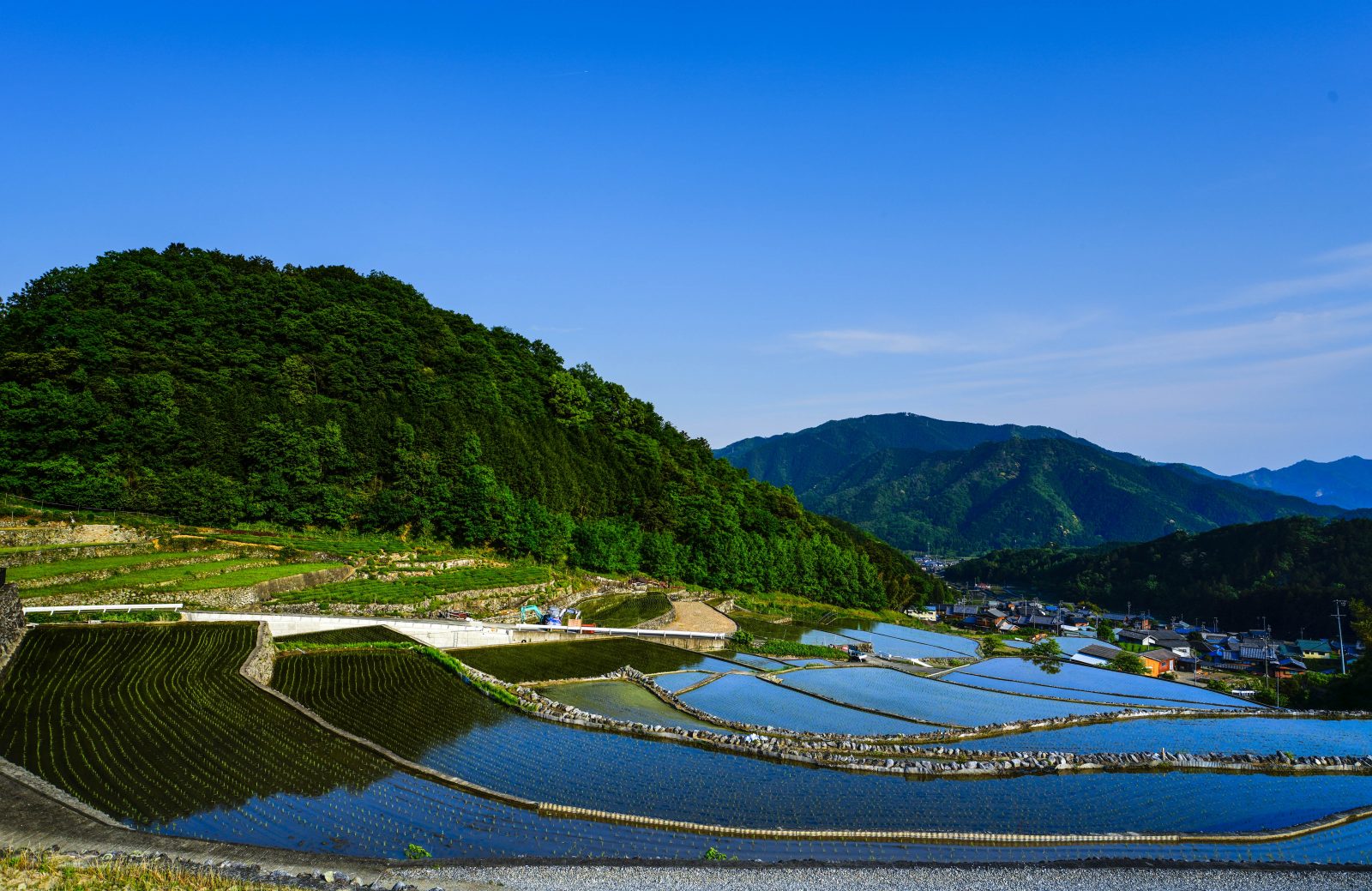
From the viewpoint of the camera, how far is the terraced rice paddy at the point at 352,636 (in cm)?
2452

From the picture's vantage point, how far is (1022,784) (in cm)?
1642

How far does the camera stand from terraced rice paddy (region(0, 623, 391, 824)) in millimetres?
12141

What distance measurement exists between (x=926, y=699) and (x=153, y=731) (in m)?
23.3

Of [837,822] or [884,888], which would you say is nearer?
[884,888]

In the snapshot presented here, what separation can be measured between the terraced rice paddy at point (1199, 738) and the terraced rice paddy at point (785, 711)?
8.48 feet

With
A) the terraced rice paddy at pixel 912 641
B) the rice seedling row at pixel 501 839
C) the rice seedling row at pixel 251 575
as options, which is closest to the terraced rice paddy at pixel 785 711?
the rice seedling row at pixel 501 839

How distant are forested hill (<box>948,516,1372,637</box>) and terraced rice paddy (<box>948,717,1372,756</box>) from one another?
67.0 metres

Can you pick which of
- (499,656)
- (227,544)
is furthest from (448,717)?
(227,544)

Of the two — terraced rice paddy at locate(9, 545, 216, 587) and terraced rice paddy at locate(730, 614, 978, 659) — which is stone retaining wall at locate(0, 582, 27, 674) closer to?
terraced rice paddy at locate(9, 545, 216, 587)

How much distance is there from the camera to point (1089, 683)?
34.3 m

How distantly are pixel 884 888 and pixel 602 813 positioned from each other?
209 inches

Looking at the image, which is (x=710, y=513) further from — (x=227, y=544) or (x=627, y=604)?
(x=227, y=544)

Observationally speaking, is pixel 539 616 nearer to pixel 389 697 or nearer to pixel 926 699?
pixel 389 697

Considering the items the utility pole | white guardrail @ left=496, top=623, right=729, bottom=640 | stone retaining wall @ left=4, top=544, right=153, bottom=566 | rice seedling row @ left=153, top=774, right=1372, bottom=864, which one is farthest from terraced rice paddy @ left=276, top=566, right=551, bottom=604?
the utility pole
